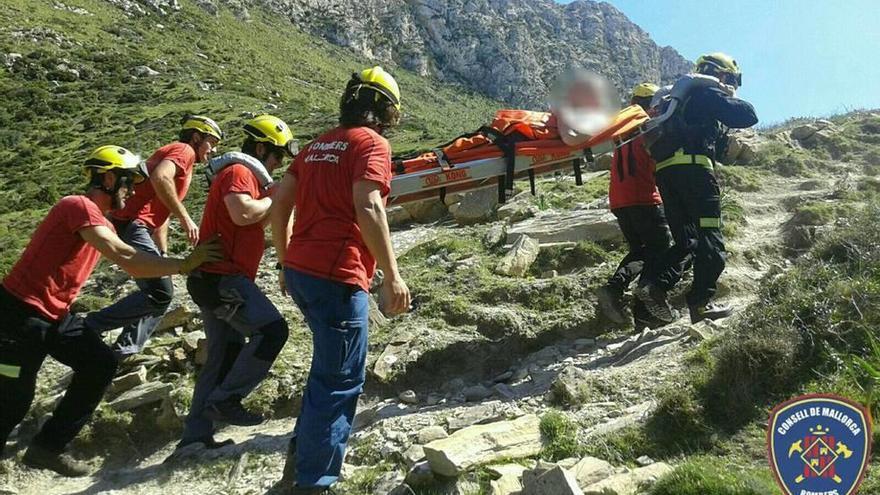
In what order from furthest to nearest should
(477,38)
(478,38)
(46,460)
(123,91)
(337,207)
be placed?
(478,38)
(477,38)
(123,91)
(46,460)
(337,207)

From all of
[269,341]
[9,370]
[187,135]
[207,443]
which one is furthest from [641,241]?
[9,370]

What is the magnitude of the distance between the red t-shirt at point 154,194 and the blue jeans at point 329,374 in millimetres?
2788

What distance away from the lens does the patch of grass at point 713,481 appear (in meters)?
2.51

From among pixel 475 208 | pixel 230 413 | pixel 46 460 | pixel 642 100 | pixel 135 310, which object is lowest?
pixel 46 460

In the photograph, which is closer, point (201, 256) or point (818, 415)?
point (818, 415)

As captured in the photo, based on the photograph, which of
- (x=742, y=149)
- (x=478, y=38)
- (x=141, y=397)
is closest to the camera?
(x=141, y=397)

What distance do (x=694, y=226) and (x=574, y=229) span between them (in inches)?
72.2

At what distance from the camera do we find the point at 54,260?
405cm

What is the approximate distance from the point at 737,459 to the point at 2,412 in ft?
14.1

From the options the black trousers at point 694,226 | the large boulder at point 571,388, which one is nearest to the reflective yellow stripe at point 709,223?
the black trousers at point 694,226

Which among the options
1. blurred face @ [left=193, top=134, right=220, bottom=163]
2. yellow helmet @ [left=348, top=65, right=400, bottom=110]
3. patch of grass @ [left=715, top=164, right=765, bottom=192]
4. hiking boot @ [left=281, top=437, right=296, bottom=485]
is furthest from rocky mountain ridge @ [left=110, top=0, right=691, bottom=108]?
hiking boot @ [left=281, top=437, right=296, bottom=485]

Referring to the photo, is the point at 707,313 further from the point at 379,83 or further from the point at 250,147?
the point at 250,147

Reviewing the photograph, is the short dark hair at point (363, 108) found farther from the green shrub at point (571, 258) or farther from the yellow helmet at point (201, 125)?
the green shrub at point (571, 258)

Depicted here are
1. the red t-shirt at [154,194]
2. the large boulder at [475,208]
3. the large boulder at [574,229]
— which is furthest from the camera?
the large boulder at [475,208]
